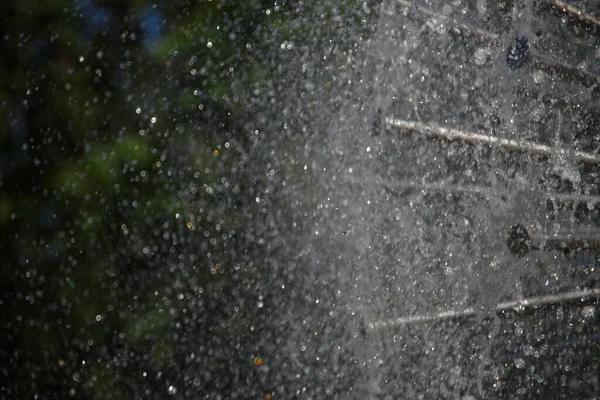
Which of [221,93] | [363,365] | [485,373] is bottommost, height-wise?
[485,373]

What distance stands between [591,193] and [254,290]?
0.92 meters

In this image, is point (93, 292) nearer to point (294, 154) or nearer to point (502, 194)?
point (294, 154)

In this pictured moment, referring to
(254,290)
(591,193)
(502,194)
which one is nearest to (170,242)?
(254,290)

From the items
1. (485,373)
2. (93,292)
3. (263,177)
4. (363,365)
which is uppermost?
(263,177)

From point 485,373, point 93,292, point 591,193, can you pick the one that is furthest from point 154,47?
point 591,193

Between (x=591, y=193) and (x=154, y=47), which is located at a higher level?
(x=154, y=47)

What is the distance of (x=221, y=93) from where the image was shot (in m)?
1.21

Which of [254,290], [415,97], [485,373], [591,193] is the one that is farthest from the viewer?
[591,193]

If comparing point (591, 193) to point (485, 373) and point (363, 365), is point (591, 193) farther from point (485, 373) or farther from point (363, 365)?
point (363, 365)

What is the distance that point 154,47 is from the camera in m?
1.25

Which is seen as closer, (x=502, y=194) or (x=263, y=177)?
(x=263, y=177)

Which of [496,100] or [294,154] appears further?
[496,100]

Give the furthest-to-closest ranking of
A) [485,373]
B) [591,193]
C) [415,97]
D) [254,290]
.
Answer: [591,193]
[485,373]
[415,97]
[254,290]

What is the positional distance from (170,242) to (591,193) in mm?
1023
